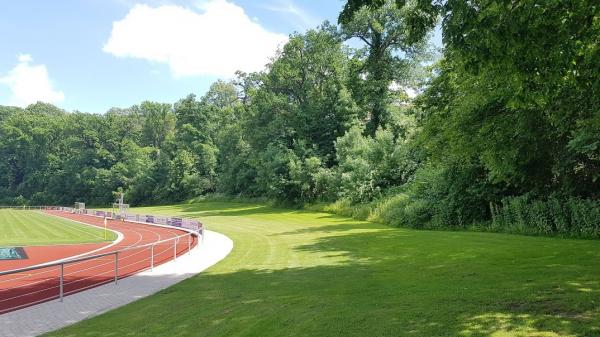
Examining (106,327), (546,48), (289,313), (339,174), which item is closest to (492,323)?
(289,313)

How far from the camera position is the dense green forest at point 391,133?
9.43m

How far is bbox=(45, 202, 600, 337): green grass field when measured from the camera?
7.29m

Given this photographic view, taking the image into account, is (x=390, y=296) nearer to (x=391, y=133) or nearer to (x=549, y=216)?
(x=549, y=216)

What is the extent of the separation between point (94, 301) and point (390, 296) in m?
7.13

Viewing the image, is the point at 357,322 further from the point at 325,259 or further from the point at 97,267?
the point at 97,267

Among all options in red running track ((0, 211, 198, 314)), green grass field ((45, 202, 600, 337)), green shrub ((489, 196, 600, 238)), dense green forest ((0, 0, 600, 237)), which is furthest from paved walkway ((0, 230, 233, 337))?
green shrub ((489, 196, 600, 238))

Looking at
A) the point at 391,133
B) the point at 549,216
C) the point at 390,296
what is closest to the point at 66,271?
the point at 390,296

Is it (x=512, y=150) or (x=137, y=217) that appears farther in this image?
(x=137, y=217)

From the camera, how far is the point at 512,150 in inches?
717

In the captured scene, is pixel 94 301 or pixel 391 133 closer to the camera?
pixel 94 301

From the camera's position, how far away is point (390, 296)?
31.5 feet

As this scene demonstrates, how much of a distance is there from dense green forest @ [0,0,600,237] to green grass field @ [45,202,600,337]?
392 cm

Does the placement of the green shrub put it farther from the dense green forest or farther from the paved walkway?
the paved walkway

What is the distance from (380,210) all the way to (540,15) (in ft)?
84.9
